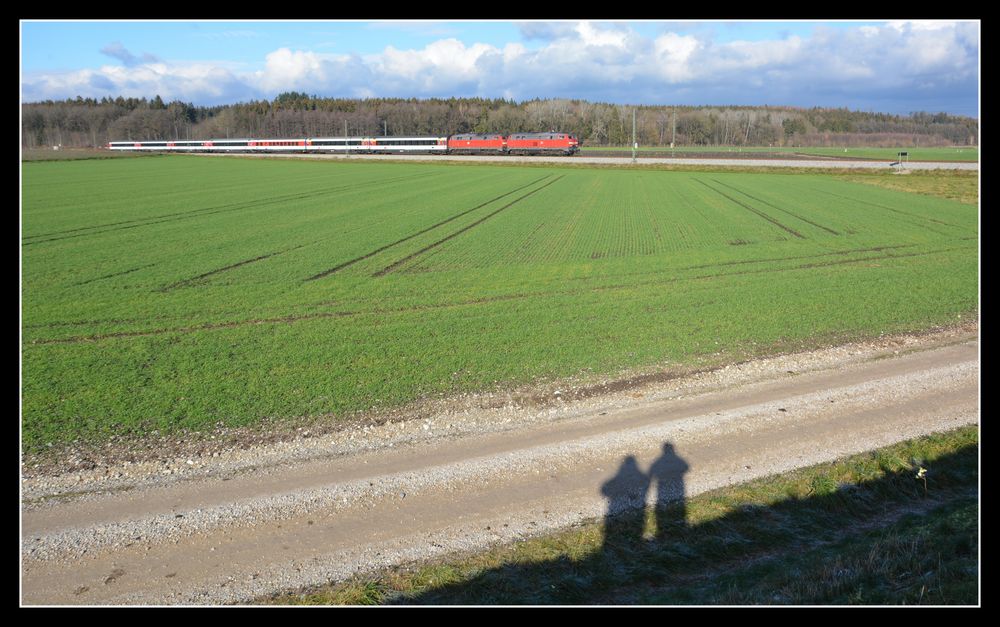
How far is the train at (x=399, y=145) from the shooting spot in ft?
328

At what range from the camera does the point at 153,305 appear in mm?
21547

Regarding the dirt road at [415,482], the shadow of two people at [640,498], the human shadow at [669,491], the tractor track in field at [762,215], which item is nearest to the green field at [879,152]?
the tractor track in field at [762,215]

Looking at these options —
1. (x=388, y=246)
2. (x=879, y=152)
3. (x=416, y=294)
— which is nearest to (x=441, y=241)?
(x=388, y=246)

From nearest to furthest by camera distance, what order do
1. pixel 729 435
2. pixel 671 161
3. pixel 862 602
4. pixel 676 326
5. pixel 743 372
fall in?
pixel 862 602 < pixel 729 435 < pixel 743 372 < pixel 676 326 < pixel 671 161

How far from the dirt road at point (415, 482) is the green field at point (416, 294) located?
185 centimetres

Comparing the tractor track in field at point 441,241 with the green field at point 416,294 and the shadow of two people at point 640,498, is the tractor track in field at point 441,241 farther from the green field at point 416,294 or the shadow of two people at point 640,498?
the shadow of two people at point 640,498

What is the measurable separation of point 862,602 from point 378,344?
1263cm

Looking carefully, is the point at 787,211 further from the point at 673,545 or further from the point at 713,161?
the point at 713,161

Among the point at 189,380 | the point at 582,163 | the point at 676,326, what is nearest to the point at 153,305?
the point at 189,380

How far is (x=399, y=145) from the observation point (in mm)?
111812

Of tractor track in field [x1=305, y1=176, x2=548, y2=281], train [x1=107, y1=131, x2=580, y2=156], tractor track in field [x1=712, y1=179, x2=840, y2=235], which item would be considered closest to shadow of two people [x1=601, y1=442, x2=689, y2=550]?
tractor track in field [x1=305, y1=176, x2=548, y2=281]

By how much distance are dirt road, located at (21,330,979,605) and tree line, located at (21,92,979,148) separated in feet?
380

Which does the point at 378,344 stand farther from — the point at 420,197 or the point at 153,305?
the point at 420,197

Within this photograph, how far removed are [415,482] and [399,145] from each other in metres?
106
